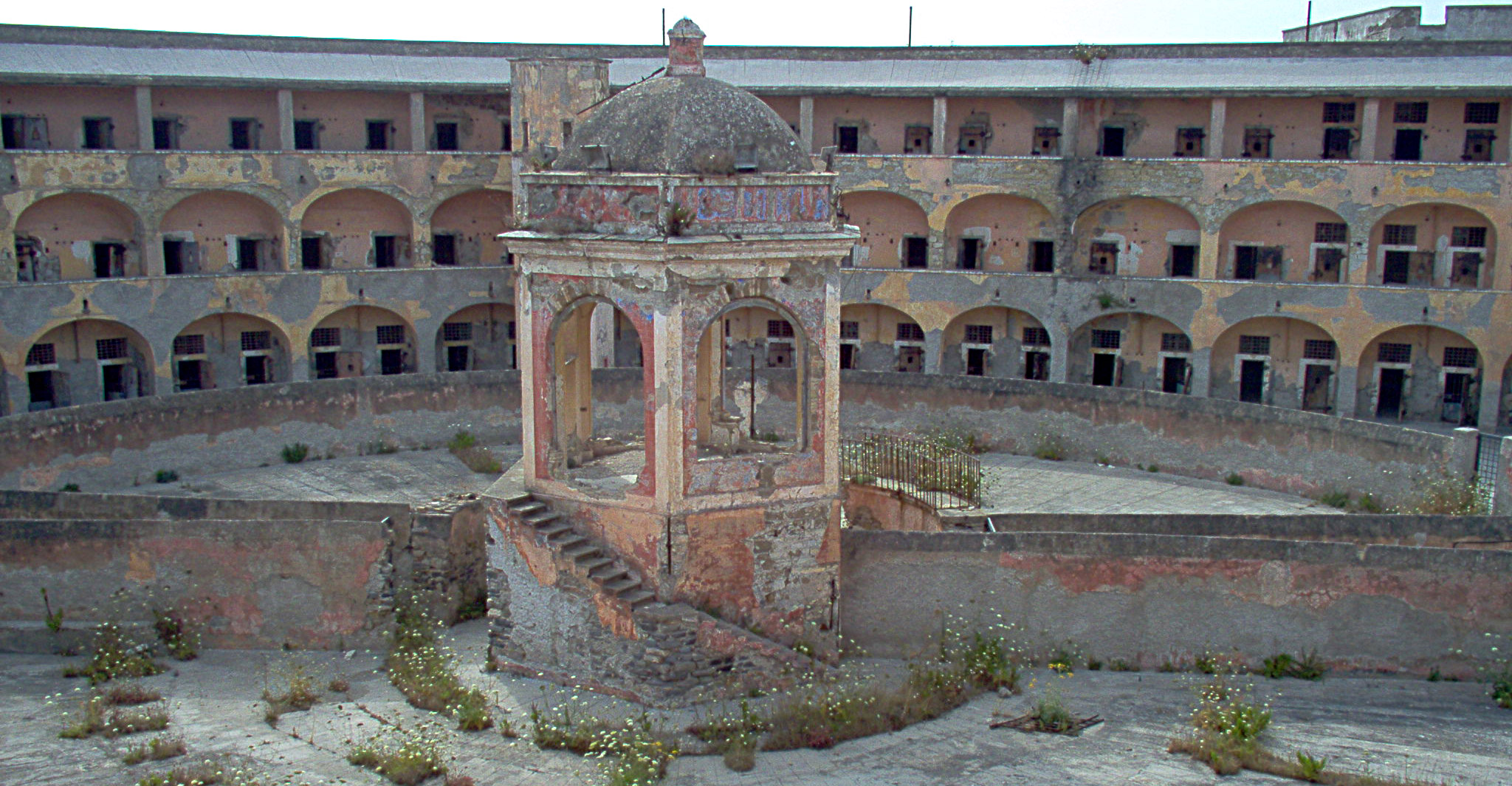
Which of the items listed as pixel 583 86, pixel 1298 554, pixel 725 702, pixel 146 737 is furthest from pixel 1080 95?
pixel 146 737

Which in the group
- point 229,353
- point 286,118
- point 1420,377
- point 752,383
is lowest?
point 1420,377

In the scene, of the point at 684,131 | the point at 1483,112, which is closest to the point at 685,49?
the point at 684,131

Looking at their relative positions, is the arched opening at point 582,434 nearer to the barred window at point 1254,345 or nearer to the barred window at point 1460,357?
the barred window at point 1254,345

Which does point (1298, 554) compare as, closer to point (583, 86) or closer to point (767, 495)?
point (767, 495)

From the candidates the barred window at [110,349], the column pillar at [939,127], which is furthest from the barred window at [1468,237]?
the barred window at [110,349]

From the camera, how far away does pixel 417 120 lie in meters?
36.4

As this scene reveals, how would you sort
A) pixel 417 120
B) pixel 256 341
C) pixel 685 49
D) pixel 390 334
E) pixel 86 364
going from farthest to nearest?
pixel 390 334, pixel 417 120, pixel 256 341, pixel 86 364, pixel 685 49

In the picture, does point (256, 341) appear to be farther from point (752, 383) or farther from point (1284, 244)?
point (1284, 244)

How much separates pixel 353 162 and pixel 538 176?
802 inches

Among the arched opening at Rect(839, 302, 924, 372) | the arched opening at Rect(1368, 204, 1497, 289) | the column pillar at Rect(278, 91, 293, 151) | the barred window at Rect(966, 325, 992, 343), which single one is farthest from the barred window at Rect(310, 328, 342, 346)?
the arched opening at Rect(1368, 204, 1497, 289)

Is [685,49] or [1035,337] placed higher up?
[685,49]

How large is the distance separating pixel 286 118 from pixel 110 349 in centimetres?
698

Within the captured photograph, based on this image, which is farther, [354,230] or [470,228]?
[470,228]

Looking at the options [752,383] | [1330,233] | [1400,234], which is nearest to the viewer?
[752,383]
